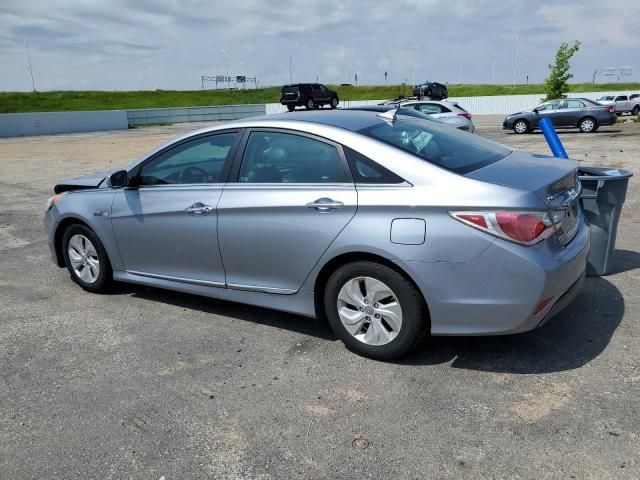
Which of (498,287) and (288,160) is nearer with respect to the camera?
(498,287)

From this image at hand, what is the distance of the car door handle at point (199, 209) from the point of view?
421 centimetres

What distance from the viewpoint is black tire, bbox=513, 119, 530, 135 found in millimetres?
22891

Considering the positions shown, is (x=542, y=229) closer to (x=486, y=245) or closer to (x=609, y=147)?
(x=486, y=245)

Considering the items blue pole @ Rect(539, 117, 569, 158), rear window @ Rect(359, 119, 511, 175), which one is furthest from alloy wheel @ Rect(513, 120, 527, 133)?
rear window @ Rect(359, 119, 511, 175)

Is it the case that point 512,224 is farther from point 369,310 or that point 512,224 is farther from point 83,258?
point 83,258

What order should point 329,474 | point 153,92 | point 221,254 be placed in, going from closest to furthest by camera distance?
1. point 329,474
2. point 221,254
3. point 153,92

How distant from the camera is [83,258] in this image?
17.3 feet

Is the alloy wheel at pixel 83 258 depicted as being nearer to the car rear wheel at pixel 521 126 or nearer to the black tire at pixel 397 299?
the black tire at pixel 397 299

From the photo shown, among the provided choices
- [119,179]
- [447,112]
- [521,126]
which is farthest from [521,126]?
[119,179]

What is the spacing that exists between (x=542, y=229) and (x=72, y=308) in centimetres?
391

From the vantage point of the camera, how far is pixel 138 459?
2.84 m

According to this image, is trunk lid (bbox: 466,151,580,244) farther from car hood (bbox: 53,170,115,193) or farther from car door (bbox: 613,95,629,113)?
car door (bbox: 613,95,629,113)

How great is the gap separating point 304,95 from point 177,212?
38838 mm

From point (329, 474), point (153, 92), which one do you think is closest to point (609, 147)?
point (329, 474)
